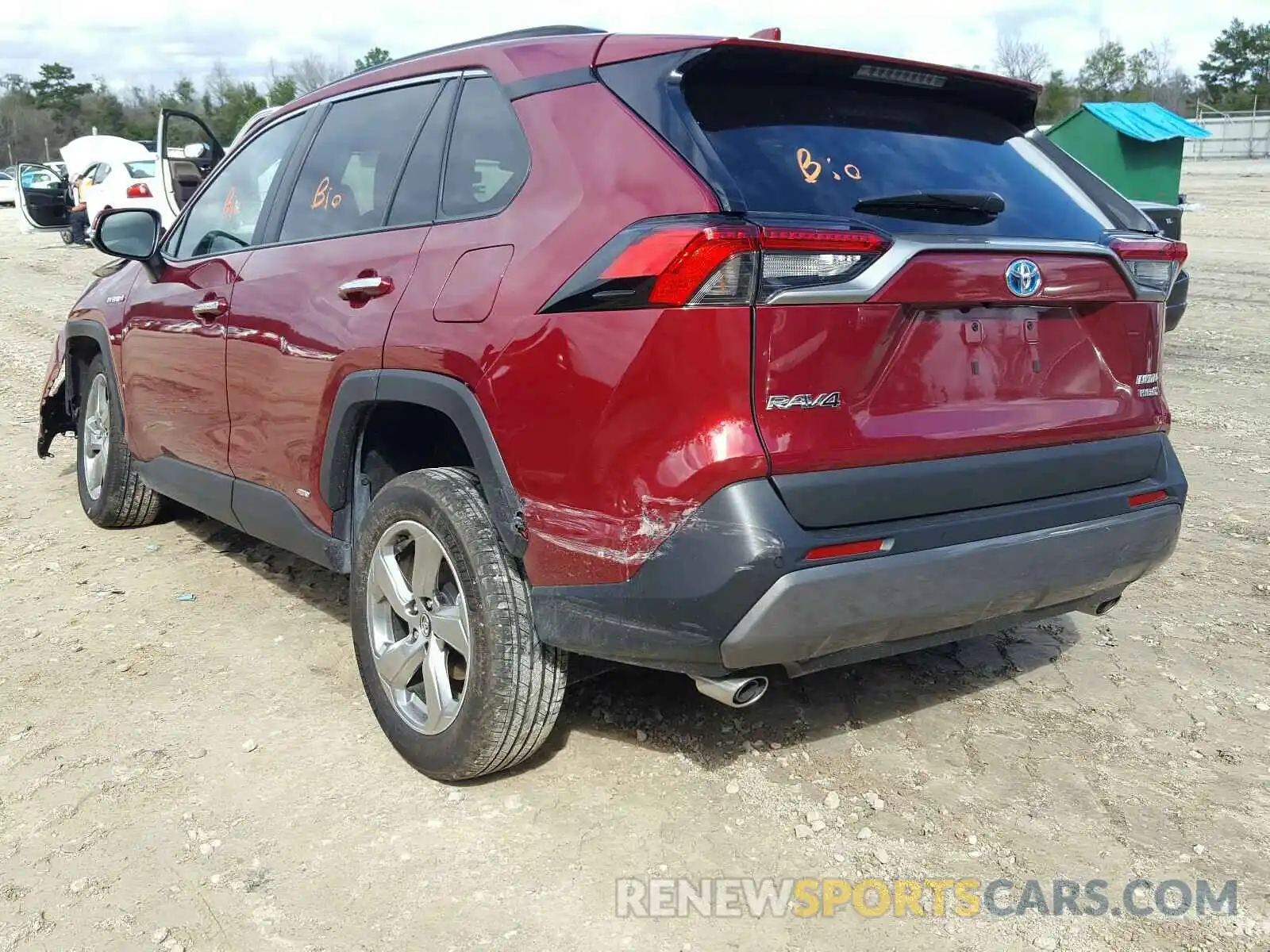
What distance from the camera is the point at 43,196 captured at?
21.7 metres

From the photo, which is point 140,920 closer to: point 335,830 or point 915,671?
point 335,830

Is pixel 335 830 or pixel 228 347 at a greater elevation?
pixel 228 347

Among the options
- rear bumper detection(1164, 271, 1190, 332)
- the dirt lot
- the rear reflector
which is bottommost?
the dirt lot

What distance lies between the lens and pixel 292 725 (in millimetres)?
3547

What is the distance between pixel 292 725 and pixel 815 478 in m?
1.94

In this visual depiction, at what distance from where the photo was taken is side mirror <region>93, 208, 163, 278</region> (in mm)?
4543

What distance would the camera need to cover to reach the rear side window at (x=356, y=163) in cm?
345

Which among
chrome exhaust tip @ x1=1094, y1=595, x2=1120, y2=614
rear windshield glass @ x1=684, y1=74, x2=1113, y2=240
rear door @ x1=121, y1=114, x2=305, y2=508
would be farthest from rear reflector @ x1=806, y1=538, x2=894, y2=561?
rear door @ x1=121, y1=114, x2=305, y2=508

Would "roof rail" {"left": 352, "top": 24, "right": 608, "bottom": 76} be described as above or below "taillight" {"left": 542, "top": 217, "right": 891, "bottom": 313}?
above

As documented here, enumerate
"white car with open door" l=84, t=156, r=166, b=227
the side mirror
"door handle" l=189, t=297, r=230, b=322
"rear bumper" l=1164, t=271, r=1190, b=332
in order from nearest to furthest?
"door handle" l=189, t=297, r=230, b=322, the side mirror, "rear bumper" l=1164, t=271, r=1190, b=332, "white car with open door" l=84, t=156, r=166, b=227

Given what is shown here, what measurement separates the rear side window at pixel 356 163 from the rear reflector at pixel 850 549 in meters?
1.72

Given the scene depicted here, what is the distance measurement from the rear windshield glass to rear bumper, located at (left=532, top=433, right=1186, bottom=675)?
595 millimetres

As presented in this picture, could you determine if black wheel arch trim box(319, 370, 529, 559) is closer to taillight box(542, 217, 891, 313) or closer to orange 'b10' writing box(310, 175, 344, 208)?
taillight box(542, 217, 891, 313)

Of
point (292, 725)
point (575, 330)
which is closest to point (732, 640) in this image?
point (575, 330)
